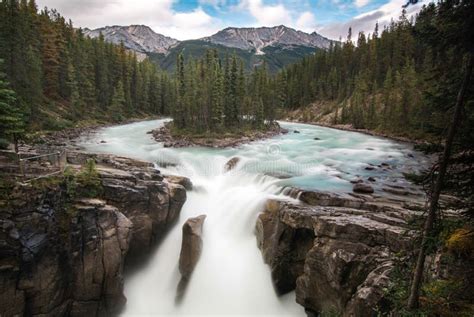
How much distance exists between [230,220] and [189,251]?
12.9ft

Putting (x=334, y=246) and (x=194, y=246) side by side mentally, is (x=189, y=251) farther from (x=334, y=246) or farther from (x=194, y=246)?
(x=334, y=246)

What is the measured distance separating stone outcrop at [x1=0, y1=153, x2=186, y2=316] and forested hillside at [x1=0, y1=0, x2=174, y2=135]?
11996 mm

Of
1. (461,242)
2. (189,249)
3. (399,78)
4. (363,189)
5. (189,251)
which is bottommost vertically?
(189,251)

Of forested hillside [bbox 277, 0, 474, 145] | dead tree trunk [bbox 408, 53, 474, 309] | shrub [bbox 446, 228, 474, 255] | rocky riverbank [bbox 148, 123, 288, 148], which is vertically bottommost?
rocky riverbank [bbox 148, 123, 288, 148]

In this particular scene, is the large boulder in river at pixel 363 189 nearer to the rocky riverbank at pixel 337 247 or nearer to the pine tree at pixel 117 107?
the rocky riverbank at pixel 337 247

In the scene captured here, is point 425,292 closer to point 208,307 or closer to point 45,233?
point 208,307

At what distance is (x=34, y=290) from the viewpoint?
45.3 ft

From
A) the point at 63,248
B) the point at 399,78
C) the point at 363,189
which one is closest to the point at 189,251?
the point at 63,248

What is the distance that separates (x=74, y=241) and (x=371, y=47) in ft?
389

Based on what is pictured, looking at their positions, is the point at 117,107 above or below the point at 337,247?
above

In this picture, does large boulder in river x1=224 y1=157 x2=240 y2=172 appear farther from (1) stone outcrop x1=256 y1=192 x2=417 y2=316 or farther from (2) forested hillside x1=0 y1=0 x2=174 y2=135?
(2) forested hillside x1=0 y1=0 x2=174 y2=135

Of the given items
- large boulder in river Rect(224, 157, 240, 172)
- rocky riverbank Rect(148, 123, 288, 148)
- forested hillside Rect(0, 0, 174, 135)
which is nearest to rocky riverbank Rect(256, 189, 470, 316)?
large boulder in river Rect(224, 157, 240, 172)

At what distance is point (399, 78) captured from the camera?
7206cm

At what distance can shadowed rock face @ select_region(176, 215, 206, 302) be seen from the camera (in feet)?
56.7
